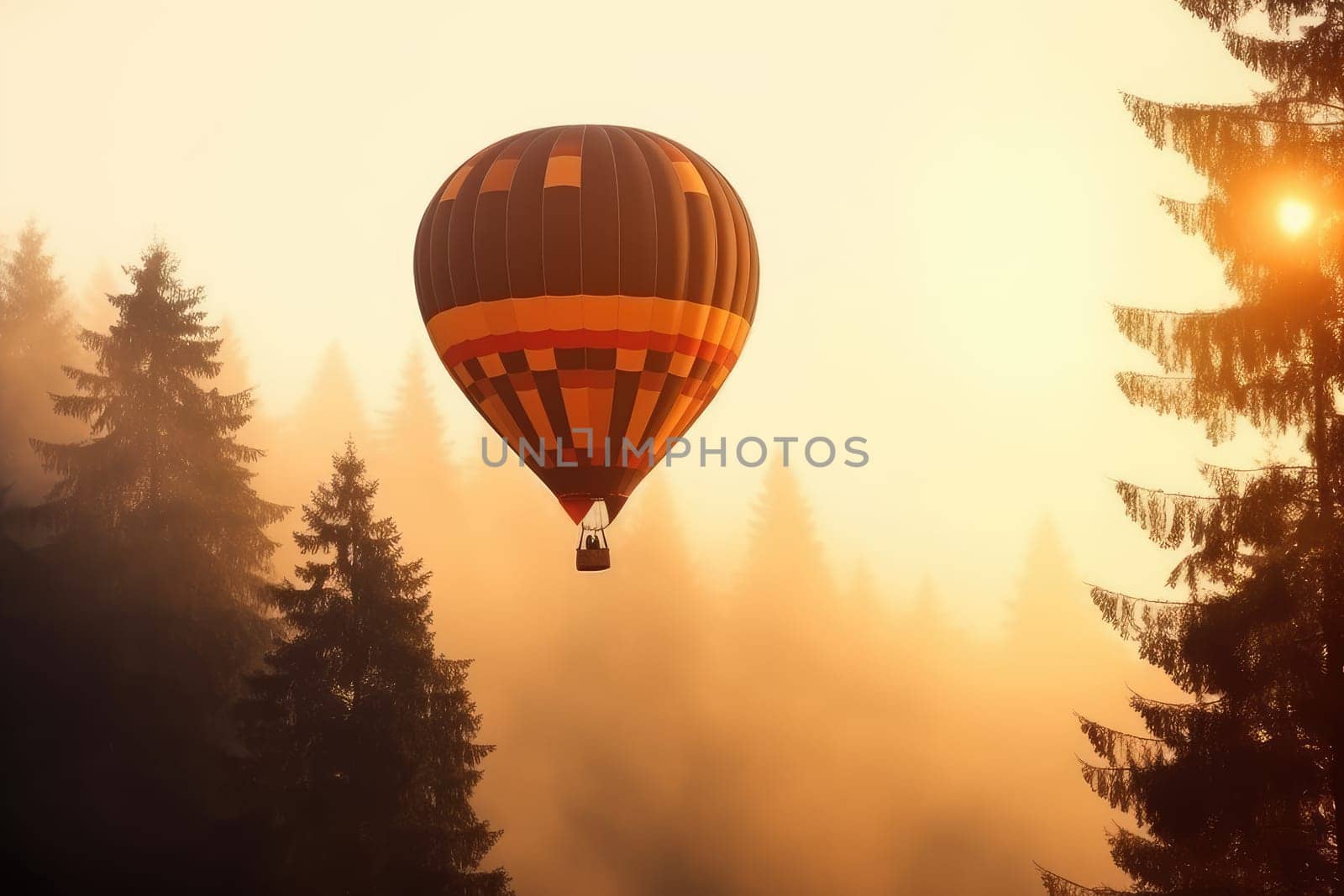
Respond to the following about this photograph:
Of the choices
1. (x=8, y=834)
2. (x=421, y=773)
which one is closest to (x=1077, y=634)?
(x=421, y=773)

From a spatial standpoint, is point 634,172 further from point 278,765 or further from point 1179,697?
point 1179,697

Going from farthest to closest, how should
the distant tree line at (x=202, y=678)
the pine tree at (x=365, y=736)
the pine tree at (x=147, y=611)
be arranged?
the pine tree at (x=147, y=611)
the distant tree line at (x=202, y=678)
the pine tree at (x=365, y=736)

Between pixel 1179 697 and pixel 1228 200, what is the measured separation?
1545 inches

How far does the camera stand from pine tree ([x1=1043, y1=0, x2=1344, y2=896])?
1324 cm

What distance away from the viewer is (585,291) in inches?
723

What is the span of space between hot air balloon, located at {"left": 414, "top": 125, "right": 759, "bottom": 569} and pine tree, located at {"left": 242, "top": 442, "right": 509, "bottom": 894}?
4.07 meters

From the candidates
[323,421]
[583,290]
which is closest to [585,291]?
[583,290]

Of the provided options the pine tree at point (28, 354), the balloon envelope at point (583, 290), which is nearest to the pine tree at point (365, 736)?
the balloon envelope at point (583, 290)

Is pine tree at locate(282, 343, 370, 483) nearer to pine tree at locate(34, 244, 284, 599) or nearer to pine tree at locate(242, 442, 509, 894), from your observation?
pine tree at locate(34, 244, 284, 599)

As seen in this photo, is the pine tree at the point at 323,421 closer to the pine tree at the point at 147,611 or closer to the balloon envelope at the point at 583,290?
the pine tree at the point at 147,611

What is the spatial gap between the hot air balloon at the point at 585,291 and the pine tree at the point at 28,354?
85.5 ft

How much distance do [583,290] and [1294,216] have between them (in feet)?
30.6

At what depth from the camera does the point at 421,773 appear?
2062cm

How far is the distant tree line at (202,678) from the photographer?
20.6 m
